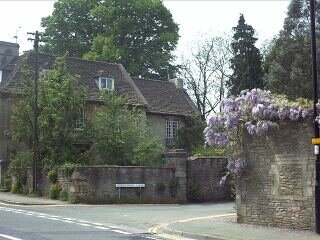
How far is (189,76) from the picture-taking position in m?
65.6

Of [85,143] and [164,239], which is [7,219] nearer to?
[164,239]

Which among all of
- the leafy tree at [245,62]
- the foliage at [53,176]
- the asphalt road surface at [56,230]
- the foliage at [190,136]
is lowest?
the asphalt road surface at [56,230]

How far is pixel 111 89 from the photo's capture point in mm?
45188

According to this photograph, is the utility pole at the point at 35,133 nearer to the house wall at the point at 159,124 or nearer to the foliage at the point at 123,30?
the house wall at the point at 159,124

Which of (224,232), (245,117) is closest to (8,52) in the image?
(245,117)

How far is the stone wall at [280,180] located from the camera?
16.0 meters

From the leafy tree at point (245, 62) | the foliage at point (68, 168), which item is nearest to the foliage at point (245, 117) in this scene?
the foliage at point (68, 168)

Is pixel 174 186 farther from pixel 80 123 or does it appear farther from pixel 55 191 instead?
pixel 80 123

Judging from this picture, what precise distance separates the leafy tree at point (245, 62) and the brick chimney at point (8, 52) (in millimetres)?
20615

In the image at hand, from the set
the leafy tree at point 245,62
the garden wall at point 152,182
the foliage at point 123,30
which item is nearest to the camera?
the garden wall at point 152,182

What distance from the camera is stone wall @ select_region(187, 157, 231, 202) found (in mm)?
33531

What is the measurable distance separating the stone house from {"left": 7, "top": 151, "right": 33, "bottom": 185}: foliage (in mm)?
4148

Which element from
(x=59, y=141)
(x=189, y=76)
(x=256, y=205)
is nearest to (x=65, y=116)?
(x=59, y=141)

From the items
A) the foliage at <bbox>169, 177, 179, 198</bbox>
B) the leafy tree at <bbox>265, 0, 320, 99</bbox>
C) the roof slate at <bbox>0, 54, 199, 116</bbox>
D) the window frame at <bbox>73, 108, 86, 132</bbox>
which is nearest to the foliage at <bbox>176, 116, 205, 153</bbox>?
the roof slate at <bbox>0, 54, 199, 116</bbox>
